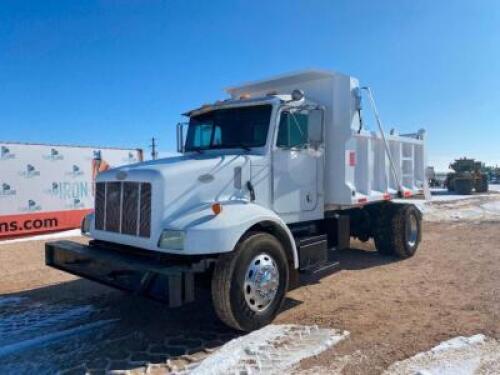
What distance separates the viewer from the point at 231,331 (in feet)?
15.4

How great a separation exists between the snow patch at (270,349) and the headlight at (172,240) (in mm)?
1100

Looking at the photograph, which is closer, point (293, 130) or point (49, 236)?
point (293, 130)

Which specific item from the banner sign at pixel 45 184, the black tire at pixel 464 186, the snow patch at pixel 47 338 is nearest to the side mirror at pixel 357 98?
the snow patch at pixel 47 338

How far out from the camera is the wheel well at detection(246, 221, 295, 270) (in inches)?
195

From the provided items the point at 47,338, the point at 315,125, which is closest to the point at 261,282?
the point at 47,338

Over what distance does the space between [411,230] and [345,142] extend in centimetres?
337

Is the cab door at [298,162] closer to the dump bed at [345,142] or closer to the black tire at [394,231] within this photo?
the dump bed at [345,142]

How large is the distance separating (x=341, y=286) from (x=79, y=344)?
3.80 meters

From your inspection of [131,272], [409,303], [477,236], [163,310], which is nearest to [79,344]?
[131,272]

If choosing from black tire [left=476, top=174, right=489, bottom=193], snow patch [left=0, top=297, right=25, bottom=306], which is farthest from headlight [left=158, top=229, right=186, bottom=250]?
black tire [left=476, top=174, right=489, bottom=193]

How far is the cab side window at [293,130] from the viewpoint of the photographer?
5697 mm

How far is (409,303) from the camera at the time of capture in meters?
5.53

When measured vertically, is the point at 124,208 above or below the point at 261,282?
above

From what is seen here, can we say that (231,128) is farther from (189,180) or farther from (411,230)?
(411,230)
